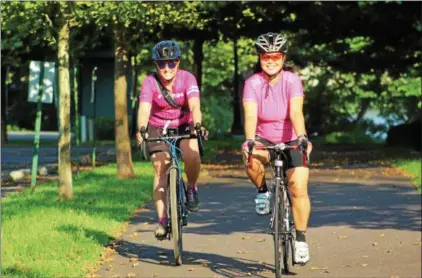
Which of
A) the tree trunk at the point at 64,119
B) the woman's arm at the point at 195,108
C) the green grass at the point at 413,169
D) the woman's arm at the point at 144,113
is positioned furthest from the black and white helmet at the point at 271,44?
the green grass at the point at 413,169

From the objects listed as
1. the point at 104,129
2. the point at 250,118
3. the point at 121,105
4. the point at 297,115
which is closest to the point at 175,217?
the point at 250,118

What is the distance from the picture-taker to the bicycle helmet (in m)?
10.0

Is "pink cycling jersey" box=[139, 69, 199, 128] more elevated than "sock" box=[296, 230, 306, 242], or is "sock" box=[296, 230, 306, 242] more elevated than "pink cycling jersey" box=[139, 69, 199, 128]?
"pink cycling jersey" box=[139, 69, 199, 128]

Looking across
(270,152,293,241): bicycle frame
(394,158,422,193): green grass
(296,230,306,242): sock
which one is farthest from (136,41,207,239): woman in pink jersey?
(394,158,422,193): green grass

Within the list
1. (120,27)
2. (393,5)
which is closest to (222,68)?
(393,5)

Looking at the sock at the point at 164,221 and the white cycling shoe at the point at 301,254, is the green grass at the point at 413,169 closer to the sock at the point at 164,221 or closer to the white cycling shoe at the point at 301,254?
the sock at the point at 164,221

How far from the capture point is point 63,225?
1255cm

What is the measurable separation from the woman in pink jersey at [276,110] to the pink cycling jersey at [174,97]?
4.26 ft

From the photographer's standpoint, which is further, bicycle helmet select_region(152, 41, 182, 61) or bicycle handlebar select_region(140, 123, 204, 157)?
bicycle helmet select_region(152, 41, 182, 61)

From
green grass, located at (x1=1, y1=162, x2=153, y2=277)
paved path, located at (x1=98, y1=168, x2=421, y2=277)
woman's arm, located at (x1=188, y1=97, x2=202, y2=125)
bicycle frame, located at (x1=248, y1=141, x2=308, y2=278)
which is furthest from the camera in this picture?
woman's arm, located at (x1=188, y1=97, x2=202, y2=125)

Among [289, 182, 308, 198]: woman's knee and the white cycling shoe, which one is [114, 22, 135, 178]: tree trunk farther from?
the white cycling shoe

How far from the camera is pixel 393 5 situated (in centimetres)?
2791

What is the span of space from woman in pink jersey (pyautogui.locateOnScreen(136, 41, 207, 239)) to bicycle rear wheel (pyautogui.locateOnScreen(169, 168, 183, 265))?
0.19 metres

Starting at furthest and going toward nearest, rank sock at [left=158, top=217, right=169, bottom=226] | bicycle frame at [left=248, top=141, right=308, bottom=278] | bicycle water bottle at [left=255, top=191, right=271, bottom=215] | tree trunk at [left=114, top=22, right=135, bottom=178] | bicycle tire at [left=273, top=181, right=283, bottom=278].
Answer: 1. tree trunk at [left=114, top=22, right=135, bottom=178]
2. sock at [left=158, top=217, right=169, bottom=226]
3. bicycle water bottle at [left=255, top=191, right=271, bottom=215]
4. bicycle frame at [left=248, top=141, right=308, bottom=278]
5. bicycle tire at [left=273, top=181, right=283, bottom=278]
